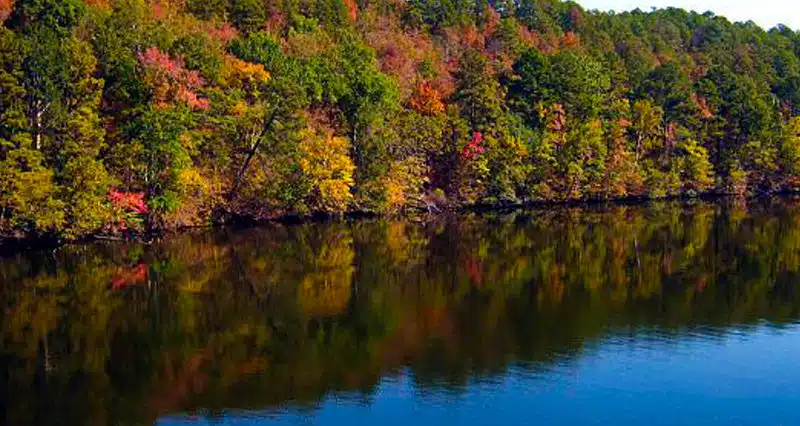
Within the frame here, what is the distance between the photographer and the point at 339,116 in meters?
50.8

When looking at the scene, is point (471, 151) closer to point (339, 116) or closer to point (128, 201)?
point (339, 116)

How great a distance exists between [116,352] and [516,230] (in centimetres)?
2661

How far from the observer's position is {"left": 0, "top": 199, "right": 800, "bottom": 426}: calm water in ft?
53.0

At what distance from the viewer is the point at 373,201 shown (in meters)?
48.5

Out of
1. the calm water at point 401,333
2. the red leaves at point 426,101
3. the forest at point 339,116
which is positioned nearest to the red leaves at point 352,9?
the forest at point 339,116

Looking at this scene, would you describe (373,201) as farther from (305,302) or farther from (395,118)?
(305,302)

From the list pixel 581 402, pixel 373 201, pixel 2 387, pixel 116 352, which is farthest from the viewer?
pixel 373 201

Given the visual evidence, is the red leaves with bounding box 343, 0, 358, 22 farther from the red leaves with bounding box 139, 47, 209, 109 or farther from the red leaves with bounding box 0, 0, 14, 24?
the red leaves with bounding box 139, 47, 209, 109

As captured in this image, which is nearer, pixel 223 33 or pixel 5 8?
pixel 5 8

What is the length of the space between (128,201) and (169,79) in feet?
25.2

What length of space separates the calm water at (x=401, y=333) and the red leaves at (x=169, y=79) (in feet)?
28.5

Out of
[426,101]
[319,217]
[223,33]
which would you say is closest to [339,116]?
[319,217]

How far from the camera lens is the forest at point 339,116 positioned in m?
35.4

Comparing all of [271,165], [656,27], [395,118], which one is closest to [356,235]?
[271,165]
